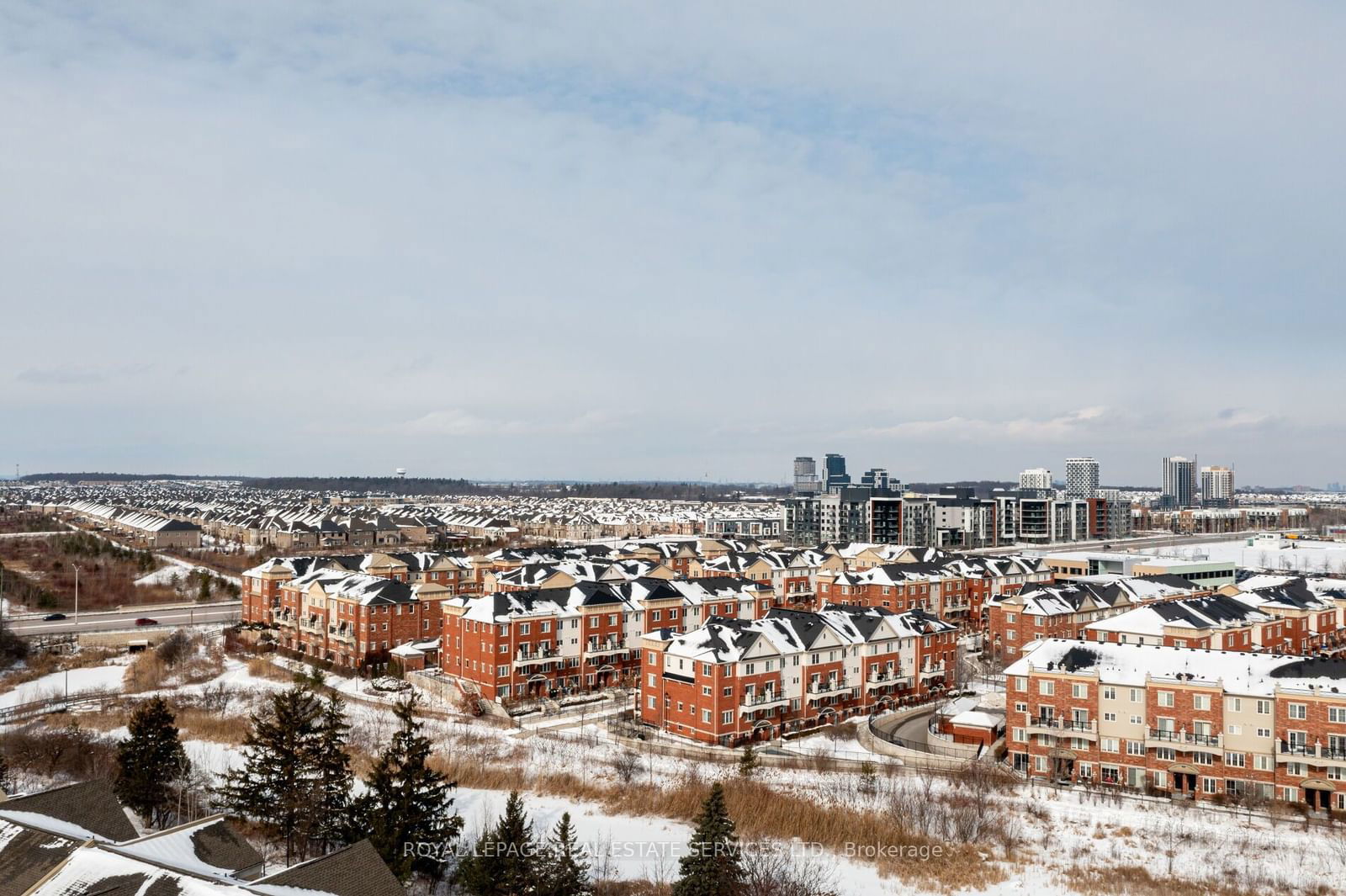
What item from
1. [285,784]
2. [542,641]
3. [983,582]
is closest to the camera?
[285,784]

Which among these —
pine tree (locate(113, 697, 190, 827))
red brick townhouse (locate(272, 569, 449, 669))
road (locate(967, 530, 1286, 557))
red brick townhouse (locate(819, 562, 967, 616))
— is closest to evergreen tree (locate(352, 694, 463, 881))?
pine tree (locate(113, 697, 190, 827))

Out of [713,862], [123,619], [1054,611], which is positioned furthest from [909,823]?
[123,619]

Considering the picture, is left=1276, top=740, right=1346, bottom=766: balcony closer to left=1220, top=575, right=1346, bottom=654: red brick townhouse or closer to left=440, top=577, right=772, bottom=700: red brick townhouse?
left=1220, top=575, right=1346, bottom=654: red brick townhouse

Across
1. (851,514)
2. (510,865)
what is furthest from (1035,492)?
(510,865)

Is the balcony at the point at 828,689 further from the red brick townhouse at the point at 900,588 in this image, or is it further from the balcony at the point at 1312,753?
the red brick townhouse at the point at 900,588

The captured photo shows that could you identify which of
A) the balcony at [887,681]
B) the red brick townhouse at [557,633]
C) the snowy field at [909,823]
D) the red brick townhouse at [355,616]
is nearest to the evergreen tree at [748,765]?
the snowy field at [909,823]

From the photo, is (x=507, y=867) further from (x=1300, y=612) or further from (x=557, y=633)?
(x=1300, y=612)

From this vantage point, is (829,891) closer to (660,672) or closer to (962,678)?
(660,672)
